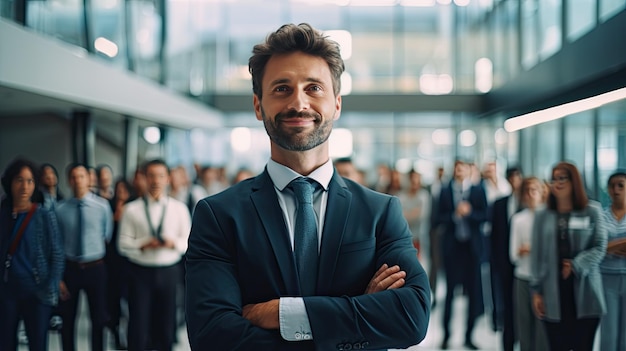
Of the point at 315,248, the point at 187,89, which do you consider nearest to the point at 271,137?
the point at 315,248

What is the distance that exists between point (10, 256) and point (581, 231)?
402 cm

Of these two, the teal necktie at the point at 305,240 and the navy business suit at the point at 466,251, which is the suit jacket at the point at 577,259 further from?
the teal necktie at the point at 305,240

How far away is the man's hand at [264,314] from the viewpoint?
1654mm

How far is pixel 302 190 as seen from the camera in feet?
5.83

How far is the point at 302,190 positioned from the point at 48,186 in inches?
165

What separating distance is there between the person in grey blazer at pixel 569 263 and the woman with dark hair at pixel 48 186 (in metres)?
3.68

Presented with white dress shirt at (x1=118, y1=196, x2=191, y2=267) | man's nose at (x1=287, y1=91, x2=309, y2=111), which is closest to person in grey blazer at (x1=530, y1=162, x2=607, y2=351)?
white dress shirt at (x1=118, y1=196, x2=191, y2=267)

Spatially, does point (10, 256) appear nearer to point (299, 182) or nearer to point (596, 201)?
point (299, 182)

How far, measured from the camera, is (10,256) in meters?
4.82

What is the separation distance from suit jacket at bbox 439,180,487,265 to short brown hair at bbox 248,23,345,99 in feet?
20.6

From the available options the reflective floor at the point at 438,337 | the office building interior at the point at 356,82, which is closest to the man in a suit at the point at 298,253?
the office building interior at the point at 356,82

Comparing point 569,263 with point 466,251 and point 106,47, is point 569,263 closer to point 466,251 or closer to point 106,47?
point 466,251

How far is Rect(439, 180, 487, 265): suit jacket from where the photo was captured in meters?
7.79

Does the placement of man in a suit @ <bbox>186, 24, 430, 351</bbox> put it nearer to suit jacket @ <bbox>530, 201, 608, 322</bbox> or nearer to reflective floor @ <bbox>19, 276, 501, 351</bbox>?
suit jacket @ <bbox>530, 201, 608, 322</bbox>
